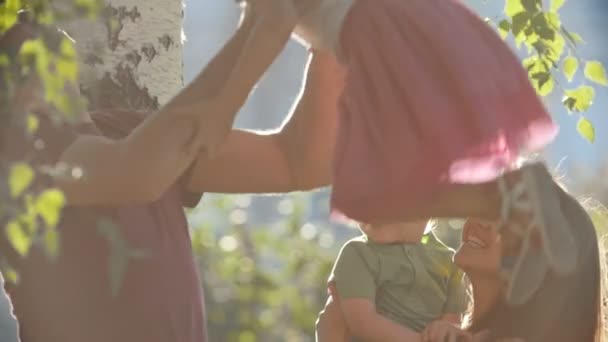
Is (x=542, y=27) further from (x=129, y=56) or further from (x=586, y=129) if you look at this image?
(x=129, y=56)

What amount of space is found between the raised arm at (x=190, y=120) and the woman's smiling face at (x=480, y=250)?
59 cm

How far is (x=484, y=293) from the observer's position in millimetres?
3240

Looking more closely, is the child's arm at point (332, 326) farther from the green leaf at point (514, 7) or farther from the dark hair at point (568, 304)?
the dark hair at point (568, 304)

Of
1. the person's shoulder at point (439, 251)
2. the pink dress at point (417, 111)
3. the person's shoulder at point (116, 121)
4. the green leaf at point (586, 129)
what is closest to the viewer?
→ the pink dress at point (417, 111)

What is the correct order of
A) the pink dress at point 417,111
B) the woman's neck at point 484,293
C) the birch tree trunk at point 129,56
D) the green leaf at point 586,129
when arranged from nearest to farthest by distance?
1. the pink dress at point 417,111
2. the woman's neck at point 484,293
3. the birch tree trunk at point 129,56
4. the green leaf at point 586,129

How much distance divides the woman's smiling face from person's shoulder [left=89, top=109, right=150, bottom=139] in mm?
734

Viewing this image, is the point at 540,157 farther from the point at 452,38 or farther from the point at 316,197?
the point at 316,197

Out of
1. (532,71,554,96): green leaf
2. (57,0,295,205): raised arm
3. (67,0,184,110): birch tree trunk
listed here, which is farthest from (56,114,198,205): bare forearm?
(532,71,554,96): green leaf

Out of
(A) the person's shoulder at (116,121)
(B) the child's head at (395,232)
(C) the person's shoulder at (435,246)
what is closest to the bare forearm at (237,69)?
(A) the person's shoulder at (116,121)

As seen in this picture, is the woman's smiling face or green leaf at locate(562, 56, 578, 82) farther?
green leaf at locate(562, 56, 578, 82)

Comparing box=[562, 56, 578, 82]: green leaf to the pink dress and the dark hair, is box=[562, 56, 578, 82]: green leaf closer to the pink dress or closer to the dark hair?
the dark hair

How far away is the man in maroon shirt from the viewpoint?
2.89 meters

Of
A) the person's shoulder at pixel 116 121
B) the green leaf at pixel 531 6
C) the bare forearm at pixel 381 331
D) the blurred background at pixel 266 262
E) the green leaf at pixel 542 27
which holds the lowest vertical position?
the blurred background at pixel 266 262

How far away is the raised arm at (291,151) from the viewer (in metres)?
3.21
